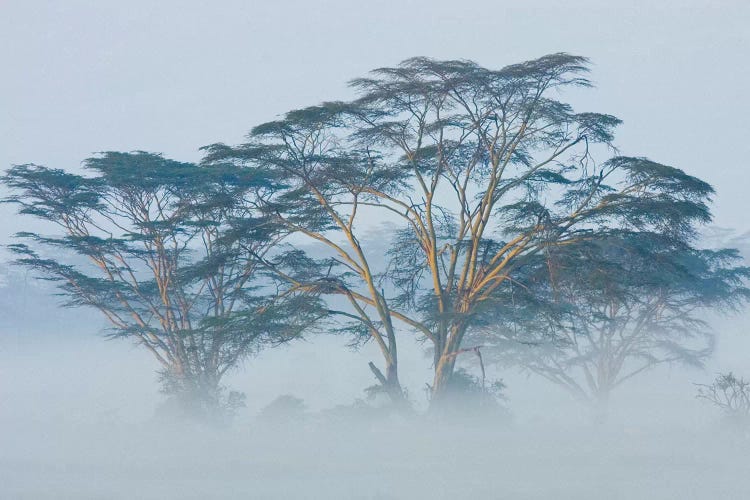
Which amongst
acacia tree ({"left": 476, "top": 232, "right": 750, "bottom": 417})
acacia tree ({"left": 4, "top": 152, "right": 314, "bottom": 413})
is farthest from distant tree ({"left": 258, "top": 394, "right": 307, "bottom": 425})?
acacia tree ({"left": 476, "top": 232, "right": 750, "bottom": 417})

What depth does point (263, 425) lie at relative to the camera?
26.8 meters

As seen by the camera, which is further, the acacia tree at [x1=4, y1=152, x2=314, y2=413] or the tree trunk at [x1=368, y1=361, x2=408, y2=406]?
the acacia tree at [x1=4, y1=152, x2=314, y2=413]

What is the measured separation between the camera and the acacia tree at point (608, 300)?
20.6 m

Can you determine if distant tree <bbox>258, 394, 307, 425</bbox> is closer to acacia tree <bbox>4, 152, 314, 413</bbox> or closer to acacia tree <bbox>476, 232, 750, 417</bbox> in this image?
acacia tree <bbox>4, 152, 314, 413</bbox>

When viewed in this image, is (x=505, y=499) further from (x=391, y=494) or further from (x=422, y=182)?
(x=422, y=182)

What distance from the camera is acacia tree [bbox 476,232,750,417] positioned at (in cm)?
2056

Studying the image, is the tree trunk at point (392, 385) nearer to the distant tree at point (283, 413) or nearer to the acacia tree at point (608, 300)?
the acacia tree at point (608, 300)

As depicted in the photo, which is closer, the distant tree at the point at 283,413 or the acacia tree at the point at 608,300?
the acacia tree at the point at 608,300

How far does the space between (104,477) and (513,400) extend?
2466 cm

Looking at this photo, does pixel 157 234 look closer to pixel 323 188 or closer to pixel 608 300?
pixel 323 188

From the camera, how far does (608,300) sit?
66.2 ft

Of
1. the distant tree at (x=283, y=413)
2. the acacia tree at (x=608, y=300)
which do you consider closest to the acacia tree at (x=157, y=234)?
the distant tree at (x=283, y=413)

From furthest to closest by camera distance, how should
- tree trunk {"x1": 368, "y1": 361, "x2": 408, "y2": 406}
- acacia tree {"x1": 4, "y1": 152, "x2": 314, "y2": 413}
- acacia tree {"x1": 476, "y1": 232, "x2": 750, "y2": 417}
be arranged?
acacia tree {"x1": 4, "y1": 152, "x2": 314, "y2": 413}
tree trunk {"x1": 368, "y1": 361, "x2": 408, "y2": 406}
acacia tree {"x1": 476, "y1": 232, "x2": 750, "y2": 417}

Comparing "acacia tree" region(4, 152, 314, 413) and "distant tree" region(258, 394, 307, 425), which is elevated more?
"acacia tree" region(4, 152, 314, 413)
